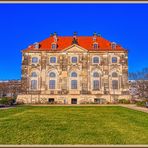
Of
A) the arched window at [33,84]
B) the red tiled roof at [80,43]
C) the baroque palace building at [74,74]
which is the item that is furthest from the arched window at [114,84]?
the arched window at [33,84]

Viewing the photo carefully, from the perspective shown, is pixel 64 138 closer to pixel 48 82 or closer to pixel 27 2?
pixel 27 2

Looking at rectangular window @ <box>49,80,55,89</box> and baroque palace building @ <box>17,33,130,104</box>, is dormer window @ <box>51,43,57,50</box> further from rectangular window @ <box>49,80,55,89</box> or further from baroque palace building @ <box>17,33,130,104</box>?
rectangular window @ <box>49,80,55,89</box>

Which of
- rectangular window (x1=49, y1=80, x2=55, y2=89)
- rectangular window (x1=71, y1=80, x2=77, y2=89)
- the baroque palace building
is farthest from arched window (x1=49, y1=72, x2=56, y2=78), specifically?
rectangular window (x1=71, y1=80, x2=77, y2=89)

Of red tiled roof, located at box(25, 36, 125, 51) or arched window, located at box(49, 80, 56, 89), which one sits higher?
red tiled roof, located at box(25, 36, 125, 51)

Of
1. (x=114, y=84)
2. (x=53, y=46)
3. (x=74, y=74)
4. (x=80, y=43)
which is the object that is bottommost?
(x=114, y=84)

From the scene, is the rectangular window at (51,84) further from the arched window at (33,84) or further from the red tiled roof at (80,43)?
the red tiled roof at (80,43)

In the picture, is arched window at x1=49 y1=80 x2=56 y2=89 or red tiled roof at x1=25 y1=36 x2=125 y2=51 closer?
arched window at x1=49 y1=80 x2=56 y2=89

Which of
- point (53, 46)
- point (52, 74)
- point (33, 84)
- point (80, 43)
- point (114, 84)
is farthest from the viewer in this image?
point (80, 43)

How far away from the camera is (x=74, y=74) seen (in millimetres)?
51938

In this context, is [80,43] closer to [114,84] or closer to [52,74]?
[52,74]

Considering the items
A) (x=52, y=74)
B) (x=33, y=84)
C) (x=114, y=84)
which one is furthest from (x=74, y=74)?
(x=33, y=84)

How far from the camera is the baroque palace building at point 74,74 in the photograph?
5091cm

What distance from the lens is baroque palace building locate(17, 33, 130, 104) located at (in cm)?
5091

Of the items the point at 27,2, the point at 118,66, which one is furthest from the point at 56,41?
the point at 27,2
